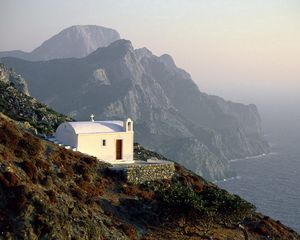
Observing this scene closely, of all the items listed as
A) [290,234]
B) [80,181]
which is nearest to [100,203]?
[80,181]

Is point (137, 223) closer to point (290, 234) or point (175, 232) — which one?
point (175, 232)

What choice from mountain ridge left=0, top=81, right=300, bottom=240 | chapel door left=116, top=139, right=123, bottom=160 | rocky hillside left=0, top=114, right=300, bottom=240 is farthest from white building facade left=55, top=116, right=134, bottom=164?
rocky hillside left=0, top=114, right=300, bottom=240

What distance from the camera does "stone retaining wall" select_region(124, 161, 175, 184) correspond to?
1767 inches

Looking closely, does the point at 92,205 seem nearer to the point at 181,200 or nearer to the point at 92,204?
the point at 92,204

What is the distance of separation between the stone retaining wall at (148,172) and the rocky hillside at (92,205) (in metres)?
0.71

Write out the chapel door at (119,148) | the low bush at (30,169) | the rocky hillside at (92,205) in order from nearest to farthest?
the rocky hillside at (92,205) → the low bush at (30,169) → the chapel door at (119,148)

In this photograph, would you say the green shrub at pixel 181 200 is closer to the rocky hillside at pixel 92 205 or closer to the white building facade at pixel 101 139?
the rocky hillside at pixel 92 205

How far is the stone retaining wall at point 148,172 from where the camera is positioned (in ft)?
147

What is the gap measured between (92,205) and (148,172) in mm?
11140

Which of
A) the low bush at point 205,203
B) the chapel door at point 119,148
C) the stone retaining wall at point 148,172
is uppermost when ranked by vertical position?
the chapel door at point 119,148

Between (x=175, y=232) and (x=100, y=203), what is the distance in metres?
5.84

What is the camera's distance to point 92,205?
3628cm

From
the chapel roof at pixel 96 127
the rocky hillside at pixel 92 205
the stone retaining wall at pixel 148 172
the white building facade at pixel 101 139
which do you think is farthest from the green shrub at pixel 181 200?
the chapel roof at pixel 96 127

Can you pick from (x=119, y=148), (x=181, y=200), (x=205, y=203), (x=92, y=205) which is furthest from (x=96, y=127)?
(x=92, y=205)
